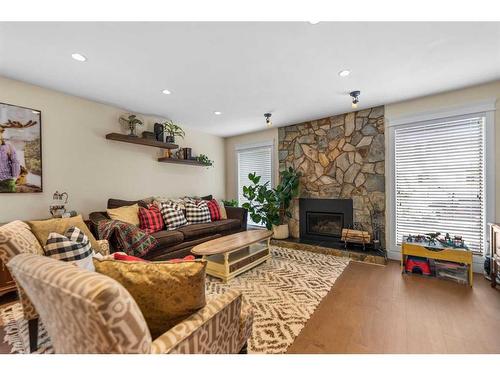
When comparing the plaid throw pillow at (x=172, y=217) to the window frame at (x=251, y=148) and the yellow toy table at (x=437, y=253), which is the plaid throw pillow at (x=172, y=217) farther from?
the yellow toy table at (x=437, y=253)

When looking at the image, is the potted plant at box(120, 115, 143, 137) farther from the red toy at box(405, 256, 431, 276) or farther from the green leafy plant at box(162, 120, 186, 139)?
the red toy at box(405, 256, 431, 276)

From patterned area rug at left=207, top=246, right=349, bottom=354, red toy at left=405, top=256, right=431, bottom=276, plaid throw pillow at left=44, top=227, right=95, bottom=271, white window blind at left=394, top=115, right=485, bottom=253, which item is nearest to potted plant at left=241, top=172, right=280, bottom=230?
patterned area rug at left=207, top=246, right=349, bottom=354

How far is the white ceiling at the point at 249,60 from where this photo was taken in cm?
172

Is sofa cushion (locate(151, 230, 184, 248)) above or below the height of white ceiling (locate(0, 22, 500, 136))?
below

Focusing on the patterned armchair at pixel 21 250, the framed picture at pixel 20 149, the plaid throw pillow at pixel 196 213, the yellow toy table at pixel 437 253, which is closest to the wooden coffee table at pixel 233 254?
the plaid throw pillow at pixel 196 213

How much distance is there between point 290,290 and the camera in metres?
2.41

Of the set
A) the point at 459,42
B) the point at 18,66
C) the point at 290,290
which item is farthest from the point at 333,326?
the point at 18,66

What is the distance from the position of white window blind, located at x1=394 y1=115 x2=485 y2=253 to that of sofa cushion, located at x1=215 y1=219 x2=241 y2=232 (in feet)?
8.68

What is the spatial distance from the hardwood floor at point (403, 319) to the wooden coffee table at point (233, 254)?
1.05 meters

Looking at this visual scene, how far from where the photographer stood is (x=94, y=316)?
2.15 ft

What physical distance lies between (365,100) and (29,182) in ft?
15.0

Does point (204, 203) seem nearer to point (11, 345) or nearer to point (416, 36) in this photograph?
point (11, 345)

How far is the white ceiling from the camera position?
172cm

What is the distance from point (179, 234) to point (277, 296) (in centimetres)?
160
